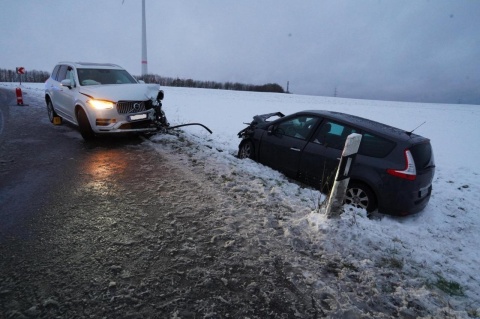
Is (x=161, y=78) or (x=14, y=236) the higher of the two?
(x=161, y=78)

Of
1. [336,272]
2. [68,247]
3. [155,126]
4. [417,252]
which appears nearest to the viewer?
[336,272]

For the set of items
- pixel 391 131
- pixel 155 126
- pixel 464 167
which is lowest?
pixel 464 167

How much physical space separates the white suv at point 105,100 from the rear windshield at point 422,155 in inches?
245

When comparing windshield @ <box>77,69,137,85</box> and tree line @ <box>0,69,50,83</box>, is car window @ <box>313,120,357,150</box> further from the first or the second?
tree line @ <box>0,69,50,83</box>

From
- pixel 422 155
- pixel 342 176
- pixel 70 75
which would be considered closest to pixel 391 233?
pixel 342 176

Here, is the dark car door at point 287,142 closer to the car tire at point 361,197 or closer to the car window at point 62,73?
the car tire at point 361,197

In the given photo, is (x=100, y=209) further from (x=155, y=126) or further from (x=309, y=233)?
(x=155, y=126)

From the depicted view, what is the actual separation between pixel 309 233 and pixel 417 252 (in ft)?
4.15

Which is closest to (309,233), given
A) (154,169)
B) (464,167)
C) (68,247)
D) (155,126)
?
(68,247)

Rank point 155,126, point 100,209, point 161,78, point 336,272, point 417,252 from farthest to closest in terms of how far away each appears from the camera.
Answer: point 161,78, point 155,126, point 100,209, point 417,252, point 336,272

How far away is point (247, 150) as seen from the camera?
23.2 ft

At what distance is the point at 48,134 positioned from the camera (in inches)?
338

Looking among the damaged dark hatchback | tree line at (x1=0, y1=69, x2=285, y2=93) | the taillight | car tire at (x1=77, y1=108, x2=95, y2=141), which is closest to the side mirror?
car tire at (x1=77, y1=108, x2=95, y2=141)

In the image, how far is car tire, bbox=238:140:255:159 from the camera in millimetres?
6834
